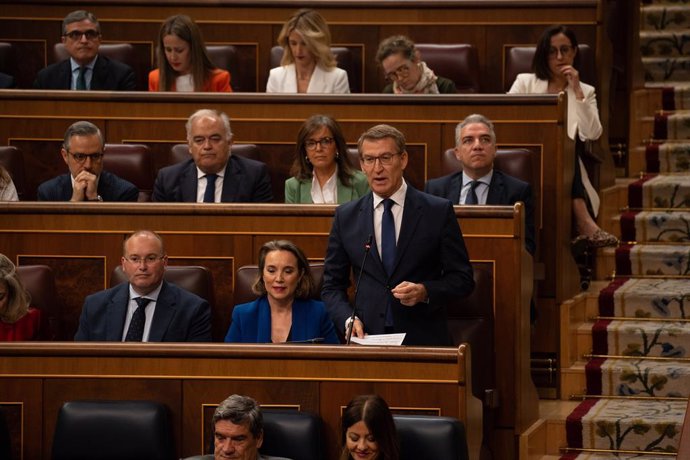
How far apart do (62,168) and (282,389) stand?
126 centimetres

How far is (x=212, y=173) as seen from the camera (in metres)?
3.20

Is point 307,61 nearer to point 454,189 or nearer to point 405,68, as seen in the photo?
point 405,68

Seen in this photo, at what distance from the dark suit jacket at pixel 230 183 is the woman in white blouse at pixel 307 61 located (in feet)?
1.69

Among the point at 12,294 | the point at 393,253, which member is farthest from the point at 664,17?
the point at 12,294

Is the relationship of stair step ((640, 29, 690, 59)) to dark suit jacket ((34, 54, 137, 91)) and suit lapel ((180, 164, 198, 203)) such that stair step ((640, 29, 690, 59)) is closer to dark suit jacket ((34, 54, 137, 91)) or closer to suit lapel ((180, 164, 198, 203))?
dark suit jacket ((34, 54, 137, 91))

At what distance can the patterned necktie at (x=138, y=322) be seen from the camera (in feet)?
8.91

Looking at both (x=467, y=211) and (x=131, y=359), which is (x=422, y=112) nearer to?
(x=467, y=211)

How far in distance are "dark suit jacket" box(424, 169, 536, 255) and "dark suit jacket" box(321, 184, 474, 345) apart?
0.40 meters

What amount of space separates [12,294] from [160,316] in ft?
0.88

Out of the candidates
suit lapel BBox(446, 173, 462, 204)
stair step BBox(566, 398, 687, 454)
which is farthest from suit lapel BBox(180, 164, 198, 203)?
stair step BBox(566, 398, 687, 454)

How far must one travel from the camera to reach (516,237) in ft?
9.14

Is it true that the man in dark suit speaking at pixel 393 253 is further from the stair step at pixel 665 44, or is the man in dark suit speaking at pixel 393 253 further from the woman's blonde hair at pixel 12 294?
the stair step at pixel 665 44

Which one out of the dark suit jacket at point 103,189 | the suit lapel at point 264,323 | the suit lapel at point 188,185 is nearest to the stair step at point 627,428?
the suit lapel at point 264,323

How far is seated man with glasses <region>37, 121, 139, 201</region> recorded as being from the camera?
123 inches
